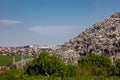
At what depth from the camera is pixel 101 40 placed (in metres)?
43.6

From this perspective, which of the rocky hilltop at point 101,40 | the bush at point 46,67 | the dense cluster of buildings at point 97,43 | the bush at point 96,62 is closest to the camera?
the bush at point 46,67

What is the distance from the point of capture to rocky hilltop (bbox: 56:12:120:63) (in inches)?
1588

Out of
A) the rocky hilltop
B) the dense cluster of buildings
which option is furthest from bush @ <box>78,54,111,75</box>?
the rocky hilltop

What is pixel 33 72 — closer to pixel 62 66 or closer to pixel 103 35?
pixel 62 66

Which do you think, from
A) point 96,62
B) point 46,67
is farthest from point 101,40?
point 46,67

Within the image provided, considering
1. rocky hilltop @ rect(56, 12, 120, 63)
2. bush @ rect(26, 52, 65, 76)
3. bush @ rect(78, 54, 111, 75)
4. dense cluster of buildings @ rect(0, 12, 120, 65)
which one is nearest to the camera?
bush @ rect(26, 52, 65, 76)

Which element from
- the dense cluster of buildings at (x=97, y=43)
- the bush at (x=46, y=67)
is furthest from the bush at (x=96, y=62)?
the dense cluster of buildings at (x=97, y=43)

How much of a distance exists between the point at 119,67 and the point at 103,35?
1825 cm

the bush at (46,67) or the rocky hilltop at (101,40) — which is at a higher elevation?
the rocky hilltop at (101,40)

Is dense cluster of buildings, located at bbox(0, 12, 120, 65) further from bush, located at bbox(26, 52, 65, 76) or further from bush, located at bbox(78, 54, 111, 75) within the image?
bush, located at bbox(26, 52, 65, 76)

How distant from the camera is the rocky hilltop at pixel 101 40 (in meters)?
40.3

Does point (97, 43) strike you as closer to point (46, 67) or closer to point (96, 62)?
point (96, 62)

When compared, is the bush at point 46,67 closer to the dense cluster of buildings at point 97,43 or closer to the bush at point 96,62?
the bush at point 96,62

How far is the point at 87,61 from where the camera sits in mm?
31078
